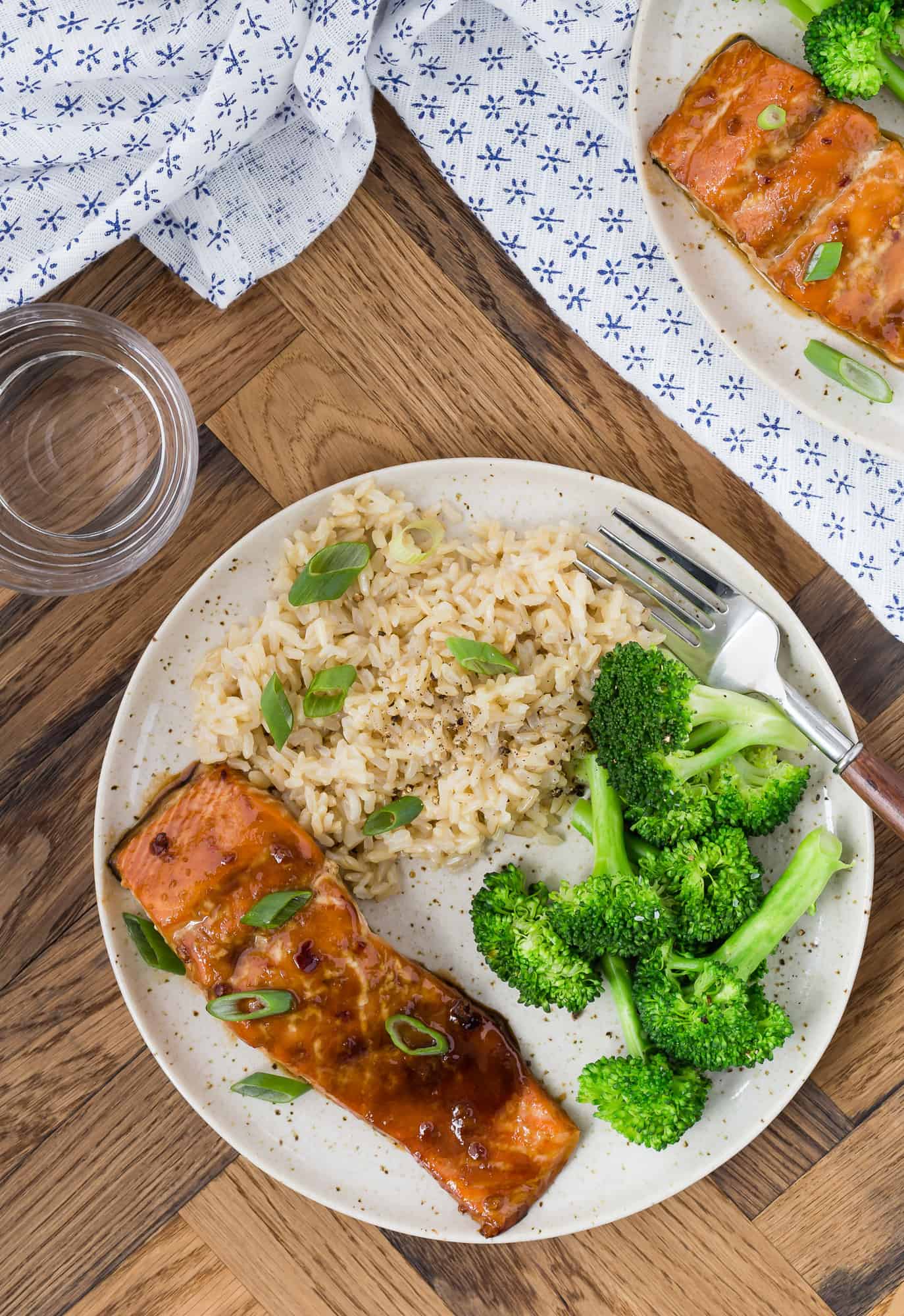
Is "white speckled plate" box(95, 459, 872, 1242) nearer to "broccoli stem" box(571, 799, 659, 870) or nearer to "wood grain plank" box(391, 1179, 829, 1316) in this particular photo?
"broccoli stem" box(571, 799, 659, 870)

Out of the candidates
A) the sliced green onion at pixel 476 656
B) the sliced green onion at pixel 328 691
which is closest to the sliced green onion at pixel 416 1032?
the sliced green onion at pixel 328 691

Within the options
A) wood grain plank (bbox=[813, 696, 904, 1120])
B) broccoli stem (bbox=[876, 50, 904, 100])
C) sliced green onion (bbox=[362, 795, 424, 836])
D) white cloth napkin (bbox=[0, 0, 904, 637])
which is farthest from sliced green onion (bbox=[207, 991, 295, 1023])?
broccoli stem (bbox=[876, 50, 904, 100])

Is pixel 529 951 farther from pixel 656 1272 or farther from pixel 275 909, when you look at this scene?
pixel 656 1272

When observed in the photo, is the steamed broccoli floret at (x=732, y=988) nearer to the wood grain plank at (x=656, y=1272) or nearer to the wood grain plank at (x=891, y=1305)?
the wood grain plank at (x=656, y=1272)

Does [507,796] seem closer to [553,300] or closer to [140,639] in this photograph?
[140,639]

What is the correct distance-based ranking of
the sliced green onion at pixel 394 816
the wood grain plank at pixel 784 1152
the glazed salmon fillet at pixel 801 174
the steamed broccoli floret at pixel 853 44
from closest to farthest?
the steamed broccoli floret at pixel 853 44, the glazed salmon fillet at pixel 801 174, the sliced green onion at pixel 394 816, the wood grain plank at pixel 784 1152

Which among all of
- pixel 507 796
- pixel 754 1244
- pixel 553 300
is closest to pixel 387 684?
pixel 507 796

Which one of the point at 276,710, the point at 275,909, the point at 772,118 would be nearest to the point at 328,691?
the point at 276,710
